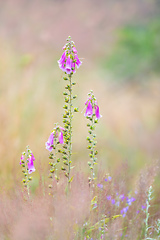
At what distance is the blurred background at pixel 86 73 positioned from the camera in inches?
78.1

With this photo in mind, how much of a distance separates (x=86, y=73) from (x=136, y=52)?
0.47 m

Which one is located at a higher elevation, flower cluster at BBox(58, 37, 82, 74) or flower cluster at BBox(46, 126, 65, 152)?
flower cluster at BBox(58, 37, 82, 74)

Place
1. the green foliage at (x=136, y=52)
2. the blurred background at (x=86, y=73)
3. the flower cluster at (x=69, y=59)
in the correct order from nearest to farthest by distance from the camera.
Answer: the flower cluster at (x=69, y=59)
the blurred background at (x=86, y=73)
the green foliage at (x=136, y=52)

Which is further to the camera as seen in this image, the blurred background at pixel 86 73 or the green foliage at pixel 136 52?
the green foliage at pixel 136 52

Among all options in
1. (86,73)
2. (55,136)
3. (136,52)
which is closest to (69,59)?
(55,136)

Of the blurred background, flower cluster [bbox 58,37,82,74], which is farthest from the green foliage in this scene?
flower cluster [bbox 58,37,82,74]

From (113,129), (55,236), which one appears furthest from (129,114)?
(55,236)

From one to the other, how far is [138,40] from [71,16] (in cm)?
63

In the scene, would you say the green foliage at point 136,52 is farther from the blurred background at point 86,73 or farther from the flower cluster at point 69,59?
the flower cluster at point 69,59

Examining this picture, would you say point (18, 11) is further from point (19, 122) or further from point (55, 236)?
point (55, 236)

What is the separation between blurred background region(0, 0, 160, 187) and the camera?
1.98 meters

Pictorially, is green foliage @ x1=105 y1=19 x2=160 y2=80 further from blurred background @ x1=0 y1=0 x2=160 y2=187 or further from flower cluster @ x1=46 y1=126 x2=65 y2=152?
flower cluster @ x1=46 y1=126 x2=65 y2=152

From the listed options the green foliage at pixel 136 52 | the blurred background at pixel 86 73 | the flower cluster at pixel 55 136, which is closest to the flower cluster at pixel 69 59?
the flower cluster at pixel 55 136

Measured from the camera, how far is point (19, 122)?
202 cm
